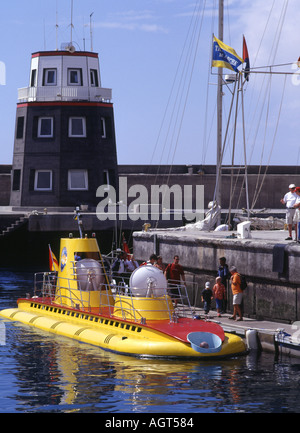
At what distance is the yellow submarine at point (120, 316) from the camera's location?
74.9 ft

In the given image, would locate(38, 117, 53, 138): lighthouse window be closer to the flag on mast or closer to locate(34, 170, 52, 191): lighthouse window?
locate(34, 170, 52, 191): lighthouse window

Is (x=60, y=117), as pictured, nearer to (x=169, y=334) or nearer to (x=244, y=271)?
(x=244, y=271)

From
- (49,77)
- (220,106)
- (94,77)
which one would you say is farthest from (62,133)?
(220,106)

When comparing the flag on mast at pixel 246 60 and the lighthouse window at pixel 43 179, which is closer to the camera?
the flag on mast at pixel 246 60

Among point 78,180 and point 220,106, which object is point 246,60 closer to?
point 220,106

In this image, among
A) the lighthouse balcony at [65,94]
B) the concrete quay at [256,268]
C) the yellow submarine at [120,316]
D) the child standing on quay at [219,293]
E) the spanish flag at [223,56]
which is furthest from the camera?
the lighthouse balcony at [65,94]

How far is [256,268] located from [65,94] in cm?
3465

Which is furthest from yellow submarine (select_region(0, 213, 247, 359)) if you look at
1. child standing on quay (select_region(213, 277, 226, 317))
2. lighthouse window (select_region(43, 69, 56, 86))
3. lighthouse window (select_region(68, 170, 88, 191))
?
lighthouse window (select_region(43, 69, 56, 86))

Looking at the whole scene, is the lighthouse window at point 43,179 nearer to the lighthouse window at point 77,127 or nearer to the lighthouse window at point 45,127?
the lighthouse window at point 45,127

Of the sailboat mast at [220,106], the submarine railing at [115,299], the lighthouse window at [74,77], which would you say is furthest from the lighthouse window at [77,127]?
the submarine railing at [115,299]

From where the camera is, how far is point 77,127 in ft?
196

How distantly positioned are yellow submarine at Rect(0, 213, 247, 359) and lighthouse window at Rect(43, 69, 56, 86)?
102 ft

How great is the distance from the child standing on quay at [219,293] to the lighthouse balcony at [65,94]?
3425 centimetres

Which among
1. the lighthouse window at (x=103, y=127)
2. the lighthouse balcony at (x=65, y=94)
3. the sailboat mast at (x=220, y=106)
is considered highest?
the lighthouse balcony at (x=65, y=94)
